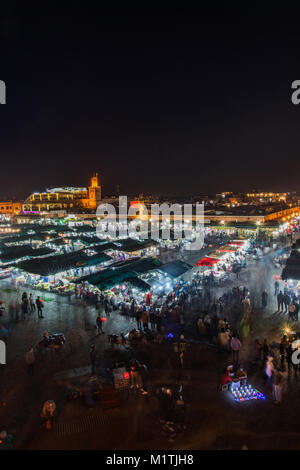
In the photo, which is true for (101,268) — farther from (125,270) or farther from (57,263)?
(125,270)

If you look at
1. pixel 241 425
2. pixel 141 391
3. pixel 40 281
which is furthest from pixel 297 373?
pixel 40 281

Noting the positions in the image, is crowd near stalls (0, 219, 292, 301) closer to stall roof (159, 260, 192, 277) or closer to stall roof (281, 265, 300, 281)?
stall roof (159, 260, 192, 277)

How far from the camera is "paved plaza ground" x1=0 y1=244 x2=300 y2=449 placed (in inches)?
180

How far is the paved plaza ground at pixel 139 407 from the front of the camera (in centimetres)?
457

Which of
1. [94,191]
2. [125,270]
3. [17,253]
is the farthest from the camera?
[94,191]

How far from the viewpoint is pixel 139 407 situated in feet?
17.5

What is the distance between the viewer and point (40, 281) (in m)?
13.6

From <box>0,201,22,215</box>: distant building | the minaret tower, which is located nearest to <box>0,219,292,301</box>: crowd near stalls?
<box>0,201,22,215</box>: distant building

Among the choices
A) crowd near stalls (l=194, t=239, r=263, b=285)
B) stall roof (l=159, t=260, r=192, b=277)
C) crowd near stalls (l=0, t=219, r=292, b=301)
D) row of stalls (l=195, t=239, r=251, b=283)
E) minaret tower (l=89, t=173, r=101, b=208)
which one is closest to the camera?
crowd near stalls (l=0, t=219, r=292, b=301)

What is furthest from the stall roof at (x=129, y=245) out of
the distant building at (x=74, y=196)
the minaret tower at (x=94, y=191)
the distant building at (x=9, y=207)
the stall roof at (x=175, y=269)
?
the minaret tower at (x=94, y=191)

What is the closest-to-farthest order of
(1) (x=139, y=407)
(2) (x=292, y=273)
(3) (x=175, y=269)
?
(1) (x=139, y=407), (2) (x=292, y=273), (3) (x=175, y=269)

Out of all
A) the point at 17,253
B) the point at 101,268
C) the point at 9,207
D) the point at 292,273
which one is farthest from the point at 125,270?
the point at 9,207
